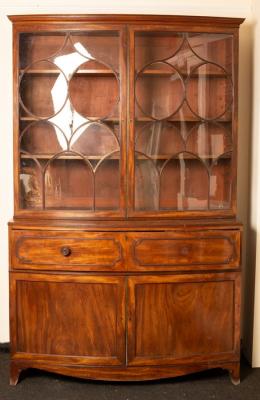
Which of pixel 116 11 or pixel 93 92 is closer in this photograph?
pixel 93 92

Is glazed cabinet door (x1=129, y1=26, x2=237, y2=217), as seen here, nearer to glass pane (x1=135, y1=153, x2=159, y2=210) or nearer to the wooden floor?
glass pane (x1=135, y1=153, x2=159, y2=210)

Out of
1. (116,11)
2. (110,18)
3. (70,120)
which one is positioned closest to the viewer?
(110,18)

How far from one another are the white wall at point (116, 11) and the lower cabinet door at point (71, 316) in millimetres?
459

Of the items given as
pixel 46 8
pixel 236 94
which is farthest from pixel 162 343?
pixel 46 8

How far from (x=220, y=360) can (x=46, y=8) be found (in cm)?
198

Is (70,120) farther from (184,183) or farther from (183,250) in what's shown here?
(183,250)

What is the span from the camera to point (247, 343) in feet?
7.89

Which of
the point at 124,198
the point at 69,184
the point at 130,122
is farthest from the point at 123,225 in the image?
the point at 130,122

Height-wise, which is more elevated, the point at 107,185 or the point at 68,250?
the point at 107,185

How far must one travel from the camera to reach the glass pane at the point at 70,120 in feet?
6.77

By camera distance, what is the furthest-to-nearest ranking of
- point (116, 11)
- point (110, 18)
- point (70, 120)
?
point (116, 11)
point (70, 120)
point (110, 18)

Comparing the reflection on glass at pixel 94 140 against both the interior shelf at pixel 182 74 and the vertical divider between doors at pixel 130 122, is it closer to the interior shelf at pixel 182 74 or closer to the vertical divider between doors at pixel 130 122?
the vertical divider between doors at pixel 130 122

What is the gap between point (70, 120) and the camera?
6.89 feet

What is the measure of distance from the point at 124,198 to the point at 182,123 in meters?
0.45
